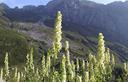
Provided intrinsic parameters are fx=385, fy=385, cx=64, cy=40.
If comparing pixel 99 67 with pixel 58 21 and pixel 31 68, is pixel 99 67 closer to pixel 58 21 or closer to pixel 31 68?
pixel 58 21

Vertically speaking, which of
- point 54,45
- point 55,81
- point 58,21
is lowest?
point 55,81

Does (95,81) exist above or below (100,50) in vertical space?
below

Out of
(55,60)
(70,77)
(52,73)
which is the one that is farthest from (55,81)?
(70,77)

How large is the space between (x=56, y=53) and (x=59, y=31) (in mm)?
1076

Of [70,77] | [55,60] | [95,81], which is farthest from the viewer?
[70,77]

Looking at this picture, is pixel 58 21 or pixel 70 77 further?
pixel 70 77

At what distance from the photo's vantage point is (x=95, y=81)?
2084 centimetres

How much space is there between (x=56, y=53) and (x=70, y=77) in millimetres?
12119

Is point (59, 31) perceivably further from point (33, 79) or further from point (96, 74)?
point (33, 79)

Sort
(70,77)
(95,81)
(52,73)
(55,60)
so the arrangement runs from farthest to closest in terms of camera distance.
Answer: (70,77) < (95,81) < (52,73) < (55,60)

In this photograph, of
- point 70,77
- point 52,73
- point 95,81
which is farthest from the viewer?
point 70,77

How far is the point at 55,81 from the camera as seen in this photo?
1956 centimetres

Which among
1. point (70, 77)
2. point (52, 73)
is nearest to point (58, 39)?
point (52, 73)

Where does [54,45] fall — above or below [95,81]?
above
